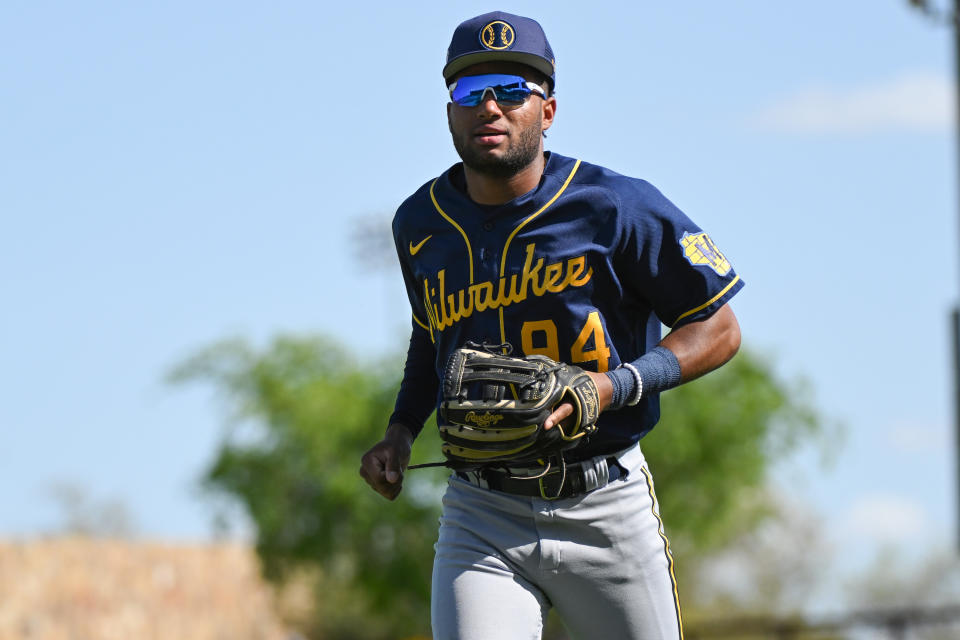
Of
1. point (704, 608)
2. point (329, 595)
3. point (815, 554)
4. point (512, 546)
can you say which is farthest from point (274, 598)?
point (512, 546)

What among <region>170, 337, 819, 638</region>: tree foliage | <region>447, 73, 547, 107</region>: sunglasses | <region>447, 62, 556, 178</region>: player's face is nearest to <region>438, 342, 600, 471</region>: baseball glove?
<region>447, 62, 556, 178</region>: player's face

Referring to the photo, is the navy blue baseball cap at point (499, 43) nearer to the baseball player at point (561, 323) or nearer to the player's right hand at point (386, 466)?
the baseball player at point (561, 323)

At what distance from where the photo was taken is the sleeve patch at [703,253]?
4.68 meters

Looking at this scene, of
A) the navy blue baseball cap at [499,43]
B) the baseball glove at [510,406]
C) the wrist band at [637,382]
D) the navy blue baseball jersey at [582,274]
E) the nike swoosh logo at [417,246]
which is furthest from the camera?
the nike swoosh logo at [417,246]

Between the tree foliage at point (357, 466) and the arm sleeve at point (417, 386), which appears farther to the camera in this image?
the tree foliage at point (357, 466)

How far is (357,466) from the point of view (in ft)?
143

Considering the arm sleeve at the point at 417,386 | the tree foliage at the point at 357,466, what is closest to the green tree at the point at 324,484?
the tree foliage at the point at 357,466

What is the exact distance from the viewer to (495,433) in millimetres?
4492

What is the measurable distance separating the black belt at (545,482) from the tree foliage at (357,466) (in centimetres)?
3391

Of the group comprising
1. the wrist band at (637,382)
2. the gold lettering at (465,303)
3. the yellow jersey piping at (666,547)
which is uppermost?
the gold lettering at (465,303)

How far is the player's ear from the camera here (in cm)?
492

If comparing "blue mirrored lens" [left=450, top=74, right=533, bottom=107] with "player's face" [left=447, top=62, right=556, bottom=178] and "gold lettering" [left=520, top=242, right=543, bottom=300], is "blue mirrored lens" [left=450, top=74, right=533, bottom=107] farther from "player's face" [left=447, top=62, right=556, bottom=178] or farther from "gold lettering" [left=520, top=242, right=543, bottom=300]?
"gold lettering" [left=520, top=242, right=543, bottom=300]

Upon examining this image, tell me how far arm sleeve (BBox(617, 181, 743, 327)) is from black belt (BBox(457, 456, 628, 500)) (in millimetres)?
597

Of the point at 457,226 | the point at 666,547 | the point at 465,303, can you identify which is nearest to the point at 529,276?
the point at 465,303
